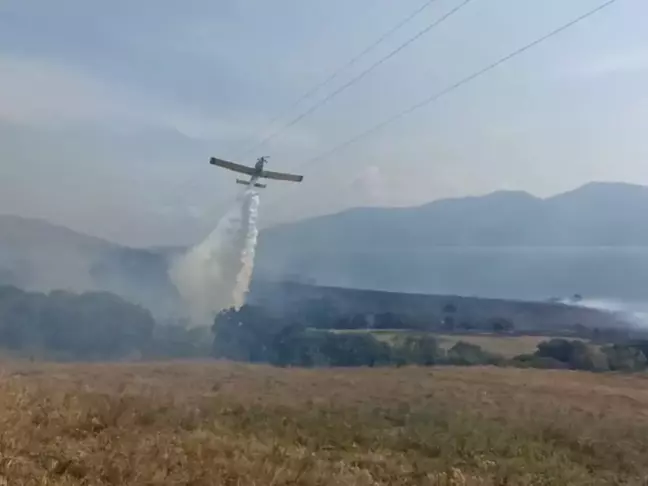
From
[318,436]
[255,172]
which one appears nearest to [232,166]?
[255,172]

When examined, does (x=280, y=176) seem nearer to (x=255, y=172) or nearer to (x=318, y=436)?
(x=255, y=172)

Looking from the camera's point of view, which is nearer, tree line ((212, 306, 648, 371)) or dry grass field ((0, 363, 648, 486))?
dry grass field ((0, 363, 648, 486))

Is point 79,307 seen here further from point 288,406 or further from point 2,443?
point 2,443

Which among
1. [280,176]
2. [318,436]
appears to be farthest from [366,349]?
[318,436]

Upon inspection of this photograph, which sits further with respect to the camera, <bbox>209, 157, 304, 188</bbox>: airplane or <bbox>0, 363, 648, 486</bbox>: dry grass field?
<bbox>209, 157, 304, 188</bbox>: airplane

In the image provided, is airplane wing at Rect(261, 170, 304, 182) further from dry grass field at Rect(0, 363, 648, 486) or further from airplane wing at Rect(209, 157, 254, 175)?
dry grass field at Rect(0, 363, 648, 486)

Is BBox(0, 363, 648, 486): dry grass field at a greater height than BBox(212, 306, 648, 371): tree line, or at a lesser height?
lesser

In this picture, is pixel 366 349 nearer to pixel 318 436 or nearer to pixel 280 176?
pixel 280 176

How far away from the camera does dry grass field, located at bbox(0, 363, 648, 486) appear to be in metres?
10.3

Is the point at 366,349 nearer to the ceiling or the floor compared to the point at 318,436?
nearer to the ceiling

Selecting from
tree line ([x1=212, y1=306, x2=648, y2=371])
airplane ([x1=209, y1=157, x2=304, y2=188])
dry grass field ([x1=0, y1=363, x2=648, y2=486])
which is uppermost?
airplane ([x1=209, y1=157, x2=304, y2=188])

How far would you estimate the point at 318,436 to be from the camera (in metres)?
14.3

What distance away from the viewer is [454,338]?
5012 cm

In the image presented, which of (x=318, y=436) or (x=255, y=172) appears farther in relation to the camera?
A: (x=255, y=172)
